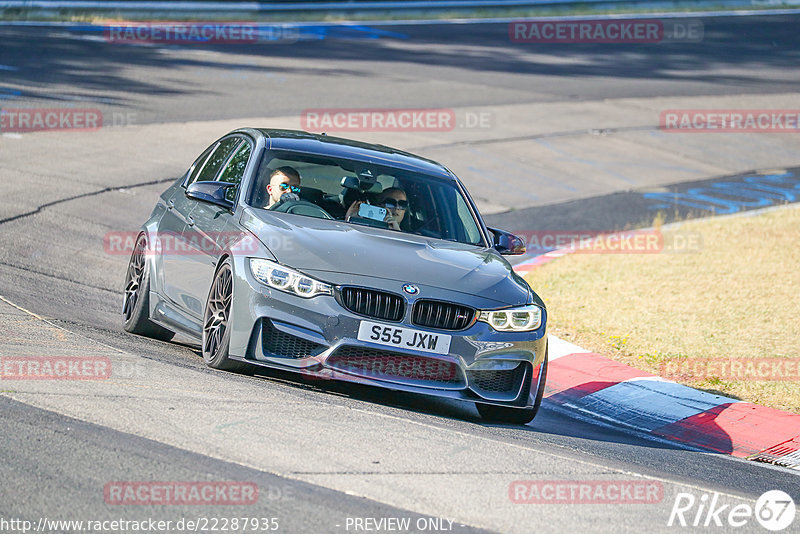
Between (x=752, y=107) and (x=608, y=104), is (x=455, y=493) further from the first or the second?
(x=752, y=107)

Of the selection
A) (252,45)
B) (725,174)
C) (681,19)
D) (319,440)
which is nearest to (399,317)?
(319,440)

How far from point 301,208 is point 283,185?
230mm

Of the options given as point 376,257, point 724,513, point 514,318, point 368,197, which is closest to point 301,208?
point 368,197

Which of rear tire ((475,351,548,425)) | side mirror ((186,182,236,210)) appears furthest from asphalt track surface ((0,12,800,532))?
side mirror ((186,182,236,210))

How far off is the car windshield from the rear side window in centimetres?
66

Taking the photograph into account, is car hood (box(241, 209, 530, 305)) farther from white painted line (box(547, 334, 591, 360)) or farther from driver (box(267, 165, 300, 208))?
white painted line (box(547, 334, 591, 360))

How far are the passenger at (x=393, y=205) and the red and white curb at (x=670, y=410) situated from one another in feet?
6.34

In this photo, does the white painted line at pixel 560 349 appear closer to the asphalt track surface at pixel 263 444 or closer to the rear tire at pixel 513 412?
the asphalt track surface at pixel 263 444

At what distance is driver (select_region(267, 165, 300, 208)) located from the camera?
25.6 feet

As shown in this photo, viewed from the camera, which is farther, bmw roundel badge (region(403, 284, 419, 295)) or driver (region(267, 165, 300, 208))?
driver (region(267, 165, 300, 208))

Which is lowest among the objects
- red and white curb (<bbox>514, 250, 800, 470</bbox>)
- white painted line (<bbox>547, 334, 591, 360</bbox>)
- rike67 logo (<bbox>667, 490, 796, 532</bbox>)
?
white painted line (<bbox>547, 334, 591, 360</bbox>)

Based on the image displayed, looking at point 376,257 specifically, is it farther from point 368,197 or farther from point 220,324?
point 368,197

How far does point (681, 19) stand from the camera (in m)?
38.6

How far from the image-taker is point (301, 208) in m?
7.76
